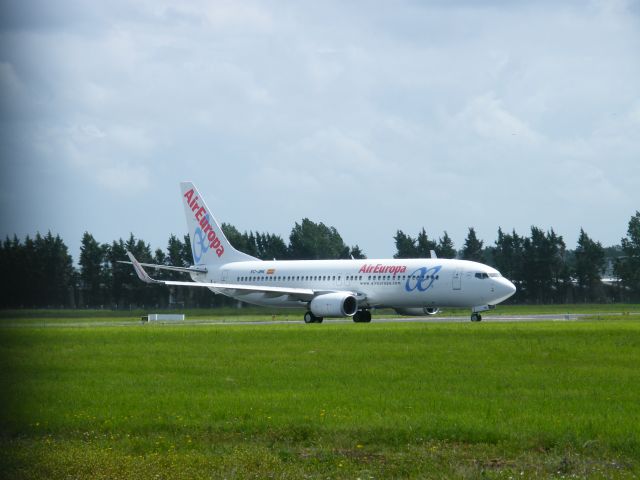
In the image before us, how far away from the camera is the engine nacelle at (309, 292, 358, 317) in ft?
215

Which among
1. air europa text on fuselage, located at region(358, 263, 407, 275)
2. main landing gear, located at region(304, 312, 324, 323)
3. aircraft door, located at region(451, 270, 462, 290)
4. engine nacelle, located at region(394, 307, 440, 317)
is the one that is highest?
air europa text on fuselage, located at region(358, 263, 407, 275)

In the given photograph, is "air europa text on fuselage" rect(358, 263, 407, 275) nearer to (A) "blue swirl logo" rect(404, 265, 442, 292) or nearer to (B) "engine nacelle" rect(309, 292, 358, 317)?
(A) "blue swirl logo" rect(404, 265, 442, 292)

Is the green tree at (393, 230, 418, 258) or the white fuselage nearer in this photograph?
the white fuselage

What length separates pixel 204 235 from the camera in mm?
79938

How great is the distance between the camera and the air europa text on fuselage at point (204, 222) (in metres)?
79.3

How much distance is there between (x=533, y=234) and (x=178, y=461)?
125 meters

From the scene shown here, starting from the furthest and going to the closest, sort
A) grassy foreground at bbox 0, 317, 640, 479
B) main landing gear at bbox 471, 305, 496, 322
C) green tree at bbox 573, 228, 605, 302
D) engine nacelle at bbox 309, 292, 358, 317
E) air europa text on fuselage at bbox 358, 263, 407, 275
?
green tree at bbox 573, 228, 605, 302
air europa text on fuselage at bbox 358, 263, 407, 275
engine nacelle at bbox 309, 292, 358, 317
main landing gear at bbox 471, 305, 496, 322
grassy foreground at bbox 0, 317, 640, 479

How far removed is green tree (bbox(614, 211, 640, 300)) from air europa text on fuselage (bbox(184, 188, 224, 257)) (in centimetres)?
6189

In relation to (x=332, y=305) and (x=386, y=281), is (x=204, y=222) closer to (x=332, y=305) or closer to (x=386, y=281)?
(x=332, y=305)

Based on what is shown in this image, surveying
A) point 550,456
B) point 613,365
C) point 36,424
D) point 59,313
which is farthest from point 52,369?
point 59,313

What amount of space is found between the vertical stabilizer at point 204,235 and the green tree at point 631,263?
200ft

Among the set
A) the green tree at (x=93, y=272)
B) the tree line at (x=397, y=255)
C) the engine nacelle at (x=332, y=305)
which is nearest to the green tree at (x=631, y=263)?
the tree line at (x=397, y=255)

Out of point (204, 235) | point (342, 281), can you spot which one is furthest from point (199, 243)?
point (342, 281)

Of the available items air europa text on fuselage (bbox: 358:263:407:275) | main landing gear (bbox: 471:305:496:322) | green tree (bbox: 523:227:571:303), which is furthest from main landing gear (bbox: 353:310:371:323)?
green tree (bbox: 523:227:571:303)
